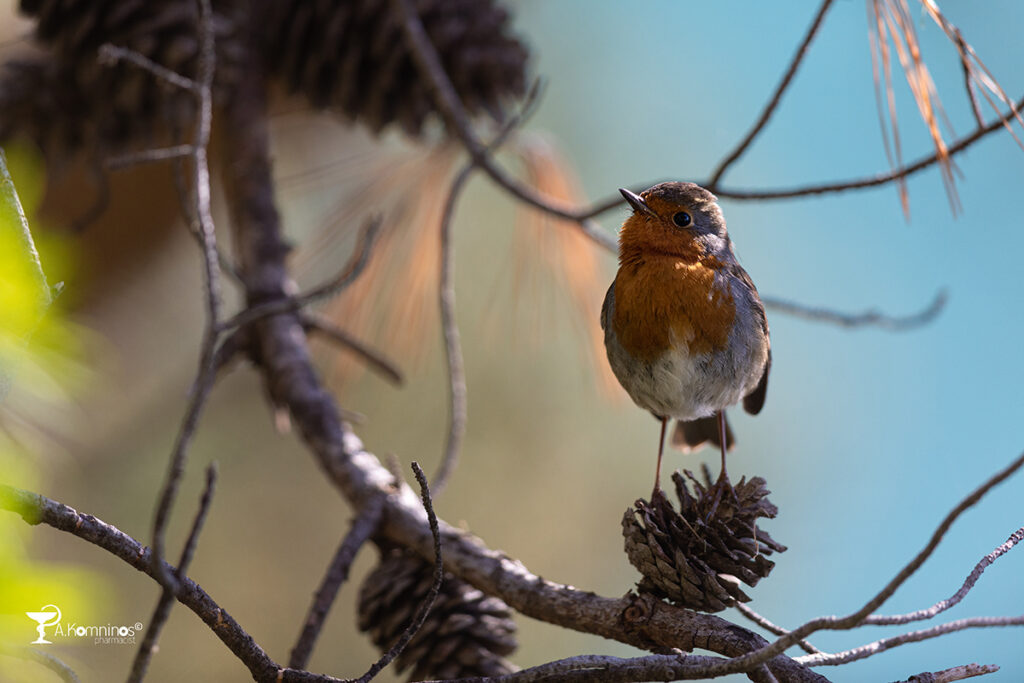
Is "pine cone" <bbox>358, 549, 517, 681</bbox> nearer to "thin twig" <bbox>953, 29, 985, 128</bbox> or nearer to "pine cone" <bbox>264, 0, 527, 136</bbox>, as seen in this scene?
"thin twig" <bbox>953, 29, 985, 128</bbox>

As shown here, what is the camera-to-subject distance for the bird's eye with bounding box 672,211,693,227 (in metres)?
0.59

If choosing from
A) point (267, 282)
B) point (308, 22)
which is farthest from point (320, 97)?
point (267, 282)

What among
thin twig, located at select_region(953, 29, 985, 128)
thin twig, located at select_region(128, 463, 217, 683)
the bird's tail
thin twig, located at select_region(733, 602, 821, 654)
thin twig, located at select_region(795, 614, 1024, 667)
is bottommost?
thin twig, located at select_region(128, 463, 217, 683)

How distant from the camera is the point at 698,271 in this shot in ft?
1.92

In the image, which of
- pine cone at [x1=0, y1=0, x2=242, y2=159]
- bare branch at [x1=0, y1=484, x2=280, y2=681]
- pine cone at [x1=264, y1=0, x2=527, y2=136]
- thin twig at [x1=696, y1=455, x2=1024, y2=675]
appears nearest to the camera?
thin twig at [x1=696, y1=455, x2=1024, y2=675]

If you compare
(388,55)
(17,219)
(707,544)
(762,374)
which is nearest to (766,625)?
(707,544)

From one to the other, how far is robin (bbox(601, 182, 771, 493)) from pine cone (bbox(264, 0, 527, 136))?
0.56 metres

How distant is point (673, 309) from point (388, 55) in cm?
66

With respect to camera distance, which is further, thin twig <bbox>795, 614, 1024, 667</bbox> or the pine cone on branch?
the pine cone on branch

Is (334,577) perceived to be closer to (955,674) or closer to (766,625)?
(766,625)

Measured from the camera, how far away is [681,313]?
577 millimetres

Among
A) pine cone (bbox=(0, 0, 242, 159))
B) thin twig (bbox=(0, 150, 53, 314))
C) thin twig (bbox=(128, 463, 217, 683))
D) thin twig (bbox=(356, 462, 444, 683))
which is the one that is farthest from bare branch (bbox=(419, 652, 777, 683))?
pine cone (bbox=(0, 0, 242, 159))

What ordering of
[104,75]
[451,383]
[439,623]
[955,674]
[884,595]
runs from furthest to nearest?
[104,75]
[451,383]
[439,623]
[955,674]
[884,595]

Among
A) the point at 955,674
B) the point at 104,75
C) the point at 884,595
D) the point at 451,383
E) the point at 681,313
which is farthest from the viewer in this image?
the point at 104,75
